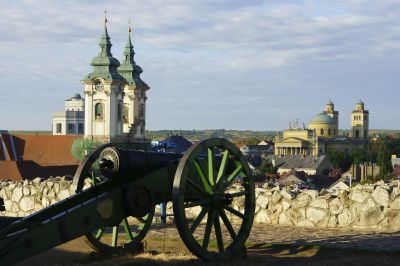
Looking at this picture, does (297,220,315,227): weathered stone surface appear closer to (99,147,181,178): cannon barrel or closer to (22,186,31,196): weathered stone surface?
(99,147,181,178): cannon barrel

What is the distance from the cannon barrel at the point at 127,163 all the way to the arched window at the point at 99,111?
80.8m

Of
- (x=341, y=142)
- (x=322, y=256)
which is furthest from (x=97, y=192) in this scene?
(x=341, y=142)

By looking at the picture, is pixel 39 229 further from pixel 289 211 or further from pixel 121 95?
pixel 121 95

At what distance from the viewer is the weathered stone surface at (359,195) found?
12953mm

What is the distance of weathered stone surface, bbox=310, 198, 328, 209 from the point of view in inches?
527

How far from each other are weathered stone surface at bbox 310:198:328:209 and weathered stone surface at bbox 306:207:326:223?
0.07m

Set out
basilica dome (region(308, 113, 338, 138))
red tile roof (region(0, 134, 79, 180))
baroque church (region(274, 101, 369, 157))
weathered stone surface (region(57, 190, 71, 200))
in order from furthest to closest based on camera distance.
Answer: basilica dome (region(308, 113, 338, 138)) < baroque church (region(274, 101, 369, 157)) < red tile roof (region(0, 134, 79, 180)) < weathered stone surface (region(57, 190, 71, 200))

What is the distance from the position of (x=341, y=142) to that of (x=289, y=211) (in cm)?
17242

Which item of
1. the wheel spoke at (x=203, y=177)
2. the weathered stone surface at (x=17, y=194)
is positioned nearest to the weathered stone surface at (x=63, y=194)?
the weathered stone surface at (x=17, y=194)

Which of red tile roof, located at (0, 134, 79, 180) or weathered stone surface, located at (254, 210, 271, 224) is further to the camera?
red tile roof, located at (0, 134, 79, 180)

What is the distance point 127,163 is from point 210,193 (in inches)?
47.1

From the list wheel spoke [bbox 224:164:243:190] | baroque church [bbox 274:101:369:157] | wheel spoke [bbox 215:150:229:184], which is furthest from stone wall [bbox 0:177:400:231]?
baroque church [bbox 274:101:369:157]

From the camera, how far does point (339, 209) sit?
13.2 metres

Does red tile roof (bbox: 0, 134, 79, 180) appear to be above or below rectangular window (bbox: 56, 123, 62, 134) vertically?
below
